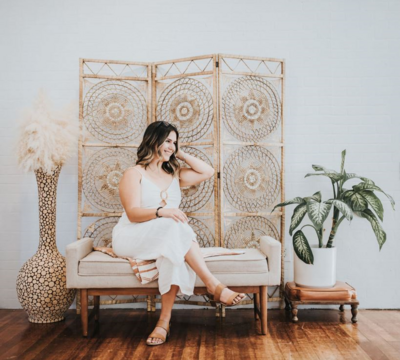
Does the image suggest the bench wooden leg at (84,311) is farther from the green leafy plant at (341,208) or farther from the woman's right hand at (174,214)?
the green leafy plant at (341,208)

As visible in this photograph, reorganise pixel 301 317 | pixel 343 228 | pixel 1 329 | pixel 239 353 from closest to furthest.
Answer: pixel 239 353 → pixel 1 329 → pixel 301 317 → pixel 343 228

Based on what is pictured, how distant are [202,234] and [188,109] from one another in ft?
3.50

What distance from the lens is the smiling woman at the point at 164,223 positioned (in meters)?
2.62

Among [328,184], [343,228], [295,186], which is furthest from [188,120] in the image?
[343,228]

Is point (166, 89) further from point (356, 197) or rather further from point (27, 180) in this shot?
point (356, 197)

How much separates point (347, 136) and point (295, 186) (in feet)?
2.12

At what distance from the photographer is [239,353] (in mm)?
2459

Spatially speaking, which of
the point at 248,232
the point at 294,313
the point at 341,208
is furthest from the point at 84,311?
the point at 341,208

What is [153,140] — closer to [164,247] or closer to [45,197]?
[164,247]

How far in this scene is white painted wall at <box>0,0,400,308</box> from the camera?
358cm

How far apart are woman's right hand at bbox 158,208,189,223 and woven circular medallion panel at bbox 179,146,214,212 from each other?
0.69 metres

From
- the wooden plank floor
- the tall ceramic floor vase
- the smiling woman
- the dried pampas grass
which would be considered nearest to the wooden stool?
the wooden plank floor

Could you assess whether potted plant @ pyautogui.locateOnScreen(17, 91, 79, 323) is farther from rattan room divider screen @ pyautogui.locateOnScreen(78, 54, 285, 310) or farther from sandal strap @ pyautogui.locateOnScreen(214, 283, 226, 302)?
sandal strap @ pyautogui.locateOnScreen(214, 283, 226, 302)

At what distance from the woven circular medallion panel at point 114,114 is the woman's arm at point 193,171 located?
57 centimetres
